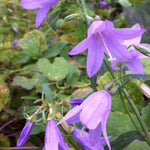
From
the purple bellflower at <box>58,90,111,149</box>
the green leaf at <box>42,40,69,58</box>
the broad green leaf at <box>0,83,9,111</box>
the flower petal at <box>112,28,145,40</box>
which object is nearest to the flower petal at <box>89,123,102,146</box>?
the purple bellflower at <box>58,90,111,149</box>

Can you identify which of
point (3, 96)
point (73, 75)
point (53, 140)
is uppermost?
point (53, 140)

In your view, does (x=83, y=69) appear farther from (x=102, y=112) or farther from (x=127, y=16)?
(x=102, y=112)

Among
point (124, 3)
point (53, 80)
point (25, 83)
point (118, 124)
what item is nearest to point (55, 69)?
point (53, 80)

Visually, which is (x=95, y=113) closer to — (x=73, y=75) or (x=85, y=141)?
(x=85, y=141)

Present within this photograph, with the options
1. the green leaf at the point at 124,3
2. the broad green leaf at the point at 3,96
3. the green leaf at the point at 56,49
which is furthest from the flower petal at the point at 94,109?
Answer: the green leaf at the point at 124,3

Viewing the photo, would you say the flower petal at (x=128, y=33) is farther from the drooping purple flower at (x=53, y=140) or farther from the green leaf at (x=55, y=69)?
the green leaf at (x=55, y=69)

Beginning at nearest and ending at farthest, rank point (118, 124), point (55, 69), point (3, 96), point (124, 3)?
1. point (118, 124)
2. point (3, 96)
3. point (55, 69)
4. point (124, 3)

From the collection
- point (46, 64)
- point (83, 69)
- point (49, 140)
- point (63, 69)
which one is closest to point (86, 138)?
point (49, 140)
